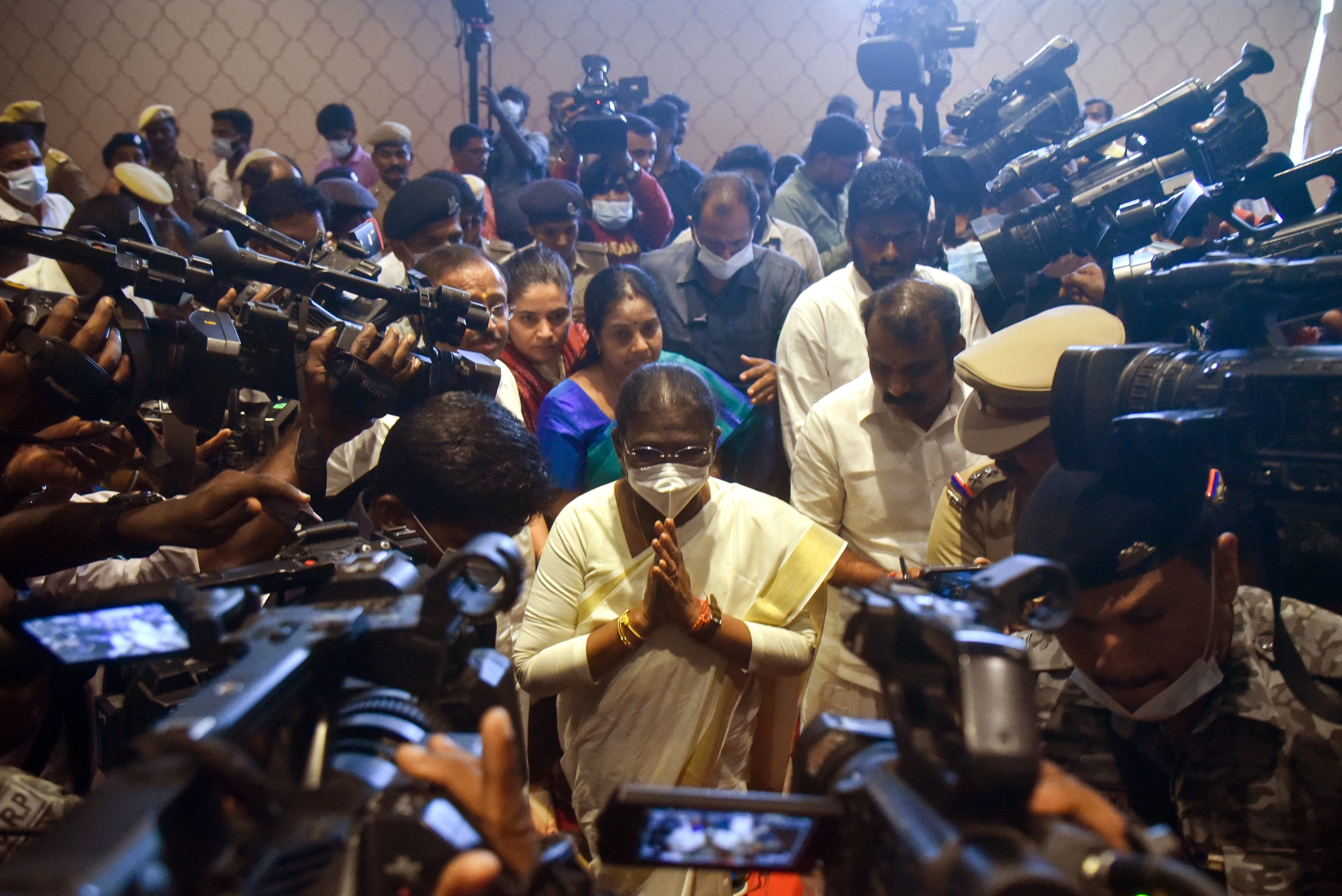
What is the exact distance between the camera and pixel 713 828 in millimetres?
732

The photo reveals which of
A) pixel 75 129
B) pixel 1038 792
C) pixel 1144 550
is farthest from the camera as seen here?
pixel 75 129

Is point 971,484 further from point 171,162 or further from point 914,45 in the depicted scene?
point 171,162

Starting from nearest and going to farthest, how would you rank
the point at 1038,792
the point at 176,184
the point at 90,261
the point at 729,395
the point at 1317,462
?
the point at 1038,792, the point at 1317,462, the point at 90,261, the point at 729,395, the point at 176,184

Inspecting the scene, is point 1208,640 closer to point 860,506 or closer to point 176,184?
point 860,506

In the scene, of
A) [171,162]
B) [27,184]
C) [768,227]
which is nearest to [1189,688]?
[768,227]

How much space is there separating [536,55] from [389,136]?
6.02 ft

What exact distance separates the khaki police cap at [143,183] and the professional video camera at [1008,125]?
222cm

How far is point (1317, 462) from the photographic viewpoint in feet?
3.73

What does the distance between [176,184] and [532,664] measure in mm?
4469

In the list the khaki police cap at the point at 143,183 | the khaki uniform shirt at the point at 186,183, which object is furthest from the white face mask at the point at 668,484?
the khaki uniform shirt at the point at 186,183

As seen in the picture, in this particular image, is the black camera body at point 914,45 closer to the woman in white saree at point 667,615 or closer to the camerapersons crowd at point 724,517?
the camerapersons crowd at point 724,517

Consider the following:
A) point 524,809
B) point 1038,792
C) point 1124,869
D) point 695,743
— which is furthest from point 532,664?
point 1124,869

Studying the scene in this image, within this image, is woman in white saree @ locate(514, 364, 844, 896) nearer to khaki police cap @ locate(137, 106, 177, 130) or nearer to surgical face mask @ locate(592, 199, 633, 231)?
surgical face mask @ locate(592, 199, 633, 231)

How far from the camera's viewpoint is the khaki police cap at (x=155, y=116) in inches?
206
